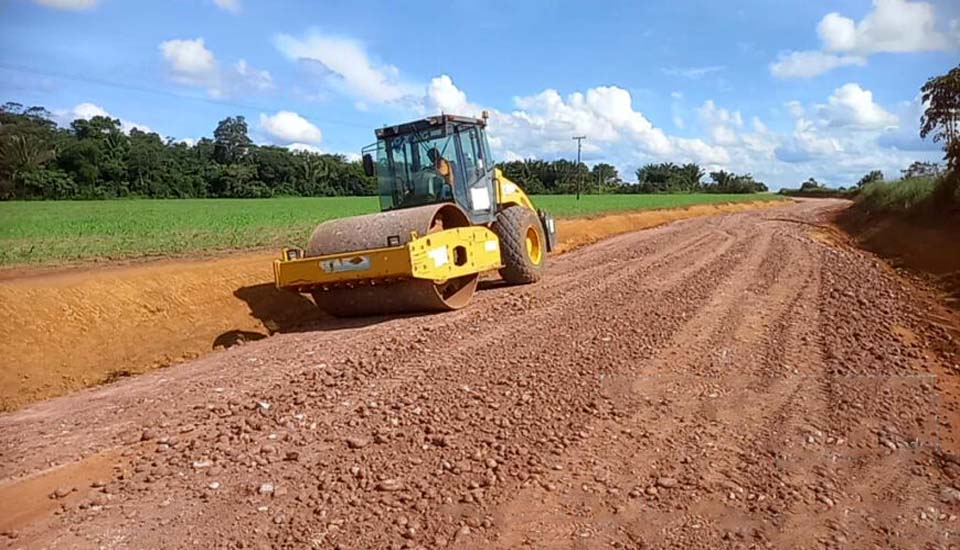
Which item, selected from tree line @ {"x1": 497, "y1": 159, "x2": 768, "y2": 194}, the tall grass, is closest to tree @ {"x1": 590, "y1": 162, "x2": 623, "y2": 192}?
tree line @ {"x1": 497, "y1": 159, "x2": 768, "y2": 194}

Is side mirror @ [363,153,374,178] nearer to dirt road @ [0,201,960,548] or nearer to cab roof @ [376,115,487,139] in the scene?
cab roof @ [376,115,487,139]

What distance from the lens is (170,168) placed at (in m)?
64.7

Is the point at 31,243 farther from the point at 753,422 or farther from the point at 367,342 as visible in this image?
the point at 753,422

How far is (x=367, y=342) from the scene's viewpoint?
22.7 ft

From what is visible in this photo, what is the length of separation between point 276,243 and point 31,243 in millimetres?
5760

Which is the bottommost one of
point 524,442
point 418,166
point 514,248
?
point 524,442

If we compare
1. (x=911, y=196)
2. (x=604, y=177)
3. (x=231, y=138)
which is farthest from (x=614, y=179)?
(x=911, y=196)

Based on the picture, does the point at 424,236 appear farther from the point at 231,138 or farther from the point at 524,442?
the point at 231,138

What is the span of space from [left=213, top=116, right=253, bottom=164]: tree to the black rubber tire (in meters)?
72.6

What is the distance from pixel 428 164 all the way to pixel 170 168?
204ft

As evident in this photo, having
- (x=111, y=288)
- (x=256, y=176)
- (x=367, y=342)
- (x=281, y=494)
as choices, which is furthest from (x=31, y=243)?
(x=256, y=176)

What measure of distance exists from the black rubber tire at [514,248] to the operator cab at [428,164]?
0.48 meters

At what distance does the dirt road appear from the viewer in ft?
10.5

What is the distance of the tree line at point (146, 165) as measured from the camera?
156 feet
